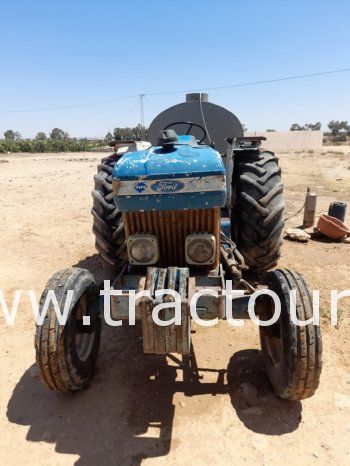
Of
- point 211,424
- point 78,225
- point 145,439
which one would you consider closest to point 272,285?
point 211,424

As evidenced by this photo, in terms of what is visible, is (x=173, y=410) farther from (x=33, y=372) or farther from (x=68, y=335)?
(x=33, y=372)

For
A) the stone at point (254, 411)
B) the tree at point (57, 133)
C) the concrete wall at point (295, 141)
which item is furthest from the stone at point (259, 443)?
the tree at point (57, 133)

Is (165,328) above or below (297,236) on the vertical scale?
above

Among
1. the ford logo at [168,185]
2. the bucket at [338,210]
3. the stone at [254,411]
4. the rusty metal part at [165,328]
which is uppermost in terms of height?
the ford logo at [168,185]

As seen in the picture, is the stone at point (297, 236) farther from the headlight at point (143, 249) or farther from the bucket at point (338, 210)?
the headlight at point (143, 249)

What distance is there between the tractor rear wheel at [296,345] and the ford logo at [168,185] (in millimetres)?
1032

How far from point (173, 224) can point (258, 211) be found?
4.28 feet

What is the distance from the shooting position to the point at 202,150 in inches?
121

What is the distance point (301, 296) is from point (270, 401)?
0.95m

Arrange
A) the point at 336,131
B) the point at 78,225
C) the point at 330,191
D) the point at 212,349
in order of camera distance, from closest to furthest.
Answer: the point at 212,349 < the point at 78,225 < the point at 330,191 < the point at 336,131

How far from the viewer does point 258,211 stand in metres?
4.01

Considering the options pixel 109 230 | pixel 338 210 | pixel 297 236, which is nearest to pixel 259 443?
pixel 109 230

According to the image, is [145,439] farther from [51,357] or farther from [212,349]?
[212,349]

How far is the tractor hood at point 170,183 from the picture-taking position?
280cm
